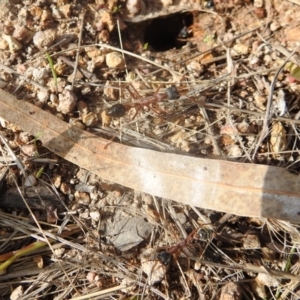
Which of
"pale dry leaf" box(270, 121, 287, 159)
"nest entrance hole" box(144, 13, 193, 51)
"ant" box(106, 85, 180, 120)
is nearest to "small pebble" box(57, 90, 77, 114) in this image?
"ant" box(106, 85, 180, 120)

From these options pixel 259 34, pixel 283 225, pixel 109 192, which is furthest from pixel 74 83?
pixel 283 225

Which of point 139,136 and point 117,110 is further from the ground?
point 117,110

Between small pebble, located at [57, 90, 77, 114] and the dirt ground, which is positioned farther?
small pebble, located at [57, 90, 77, 114]

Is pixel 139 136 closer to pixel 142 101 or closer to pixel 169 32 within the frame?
pixel 142 101

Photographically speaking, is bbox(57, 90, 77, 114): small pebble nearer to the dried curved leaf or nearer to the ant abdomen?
the dried curved leaf

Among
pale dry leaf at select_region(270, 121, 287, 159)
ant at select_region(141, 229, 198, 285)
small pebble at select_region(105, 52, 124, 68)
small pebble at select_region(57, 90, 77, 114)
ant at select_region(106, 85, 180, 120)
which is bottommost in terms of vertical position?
ant at select_region(141, 229, 198, 285)

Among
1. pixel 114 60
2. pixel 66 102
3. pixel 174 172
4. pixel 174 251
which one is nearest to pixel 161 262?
pixel 174 251

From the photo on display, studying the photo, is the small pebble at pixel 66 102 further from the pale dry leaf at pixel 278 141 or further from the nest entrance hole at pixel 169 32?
the pale dry leaf at pixel 278 141
